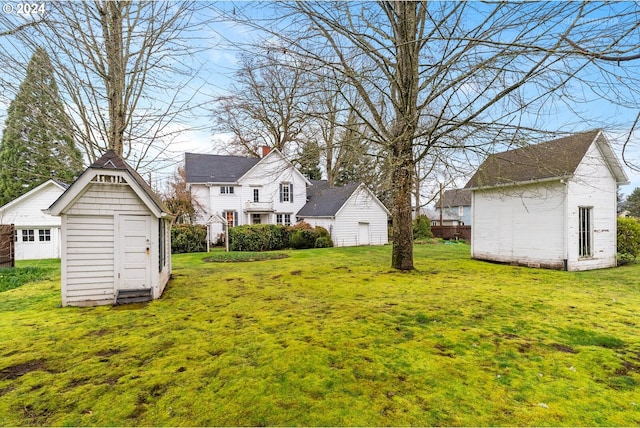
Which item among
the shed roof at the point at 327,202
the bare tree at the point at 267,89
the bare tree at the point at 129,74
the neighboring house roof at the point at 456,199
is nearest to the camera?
the bare tree at the point at 267,89

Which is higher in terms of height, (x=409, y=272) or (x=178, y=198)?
(x=178, y=198)

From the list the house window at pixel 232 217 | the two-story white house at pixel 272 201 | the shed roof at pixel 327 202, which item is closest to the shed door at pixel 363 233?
the two-story white house at pixel 272 201

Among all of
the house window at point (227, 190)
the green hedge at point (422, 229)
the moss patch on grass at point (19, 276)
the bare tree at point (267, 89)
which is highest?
the bare tree at point (267, 89)

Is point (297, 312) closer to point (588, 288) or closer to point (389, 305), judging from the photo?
point (389, 305)

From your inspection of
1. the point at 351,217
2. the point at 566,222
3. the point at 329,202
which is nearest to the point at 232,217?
the point at 329,202

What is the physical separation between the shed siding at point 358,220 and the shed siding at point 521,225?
347 inches

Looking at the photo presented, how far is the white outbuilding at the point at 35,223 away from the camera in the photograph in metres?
17.5

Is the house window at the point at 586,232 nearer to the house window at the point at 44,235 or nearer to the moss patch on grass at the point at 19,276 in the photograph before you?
the moss patch on grass at the point at 19,276

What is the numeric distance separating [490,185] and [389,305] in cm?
840

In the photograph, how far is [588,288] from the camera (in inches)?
306

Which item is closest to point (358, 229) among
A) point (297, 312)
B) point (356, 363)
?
point (297, 312)

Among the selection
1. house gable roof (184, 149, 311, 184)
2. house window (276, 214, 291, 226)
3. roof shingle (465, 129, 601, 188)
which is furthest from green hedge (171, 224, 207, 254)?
roof shingle (465, 129, 601, 188)

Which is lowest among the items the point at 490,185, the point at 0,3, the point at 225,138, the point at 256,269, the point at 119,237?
the point at 256,269

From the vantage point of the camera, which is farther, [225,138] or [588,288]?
[225,138]
